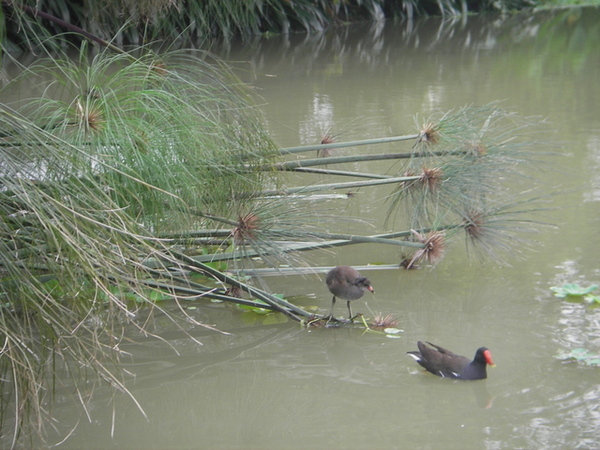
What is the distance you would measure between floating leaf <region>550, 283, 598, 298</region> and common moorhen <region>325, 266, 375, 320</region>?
2.88 ft

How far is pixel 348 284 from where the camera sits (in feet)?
11.2

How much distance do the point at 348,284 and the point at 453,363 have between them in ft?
1.95

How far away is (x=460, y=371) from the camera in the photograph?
2.99m

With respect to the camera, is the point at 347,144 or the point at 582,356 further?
the point at 347,144

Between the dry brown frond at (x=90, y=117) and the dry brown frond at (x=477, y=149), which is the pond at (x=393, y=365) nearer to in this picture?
the dry brown frond at (x=477, y=149)

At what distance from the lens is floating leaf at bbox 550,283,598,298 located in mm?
3615

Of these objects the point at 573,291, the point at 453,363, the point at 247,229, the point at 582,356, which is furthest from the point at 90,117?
the point at 573,291

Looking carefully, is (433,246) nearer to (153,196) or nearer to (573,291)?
(573,291)

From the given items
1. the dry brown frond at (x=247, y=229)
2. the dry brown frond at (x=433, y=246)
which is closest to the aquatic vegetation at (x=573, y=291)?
the dry brown frond at (x=433, y=246)

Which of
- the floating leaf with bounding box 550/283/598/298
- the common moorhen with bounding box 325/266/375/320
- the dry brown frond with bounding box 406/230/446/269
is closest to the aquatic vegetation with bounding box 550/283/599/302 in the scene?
the floating leaf with bounding box 550/283/598/298

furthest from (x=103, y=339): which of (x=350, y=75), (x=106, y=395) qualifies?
(x=350, y=75)

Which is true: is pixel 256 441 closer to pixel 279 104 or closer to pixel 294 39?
pixel 279 104

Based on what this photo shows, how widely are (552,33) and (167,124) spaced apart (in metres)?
10.9

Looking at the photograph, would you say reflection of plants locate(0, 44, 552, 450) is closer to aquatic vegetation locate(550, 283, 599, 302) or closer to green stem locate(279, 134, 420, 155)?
green stem locate(279, 134, 420, 155)
